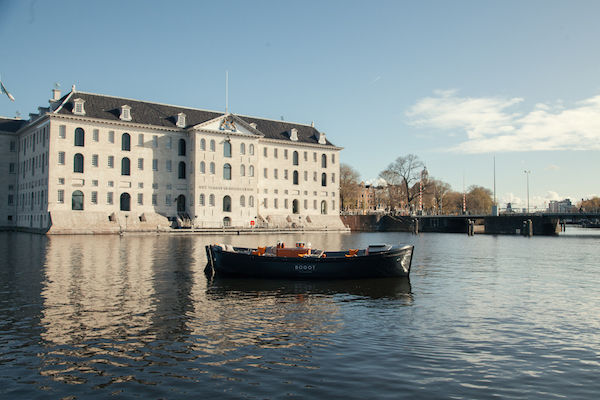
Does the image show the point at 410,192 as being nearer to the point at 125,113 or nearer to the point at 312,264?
the point at 125,113

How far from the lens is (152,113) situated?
85500mm

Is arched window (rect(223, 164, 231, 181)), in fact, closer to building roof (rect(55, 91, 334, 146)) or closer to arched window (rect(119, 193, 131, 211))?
building roof (rect(55, 91, 334, 146))

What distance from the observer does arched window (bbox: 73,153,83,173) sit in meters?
75.9

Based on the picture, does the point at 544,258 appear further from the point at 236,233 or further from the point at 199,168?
the point at 199,168

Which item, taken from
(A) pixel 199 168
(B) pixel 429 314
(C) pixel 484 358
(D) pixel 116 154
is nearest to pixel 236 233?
(A) pixel 199 168

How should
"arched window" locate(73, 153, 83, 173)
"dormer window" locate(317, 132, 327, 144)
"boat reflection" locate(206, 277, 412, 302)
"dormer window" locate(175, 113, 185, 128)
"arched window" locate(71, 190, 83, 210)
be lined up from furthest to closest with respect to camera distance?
"dormer window" locate(317, 132, 327, 144) → "dormer window" locate(175, 113, 185, 128) → "arched window" locate(73, 153, 83, 173) → "arched window" locate(71, 190, 83, 210) → "boat reflection" locate(206, 277, 412, 302)

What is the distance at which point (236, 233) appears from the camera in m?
81.6

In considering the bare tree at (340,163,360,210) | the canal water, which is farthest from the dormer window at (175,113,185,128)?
the canal water

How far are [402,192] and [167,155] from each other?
70.2 m

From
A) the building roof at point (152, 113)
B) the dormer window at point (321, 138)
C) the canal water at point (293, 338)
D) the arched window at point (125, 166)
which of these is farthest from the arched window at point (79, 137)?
the canal water at point (293, 338)

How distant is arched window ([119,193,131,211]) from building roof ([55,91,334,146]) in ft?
40.1

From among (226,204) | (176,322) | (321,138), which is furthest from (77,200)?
(176,322)

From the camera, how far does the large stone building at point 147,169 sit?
75113 millimetres

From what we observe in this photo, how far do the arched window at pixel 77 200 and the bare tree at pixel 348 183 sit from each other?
72138 mm
